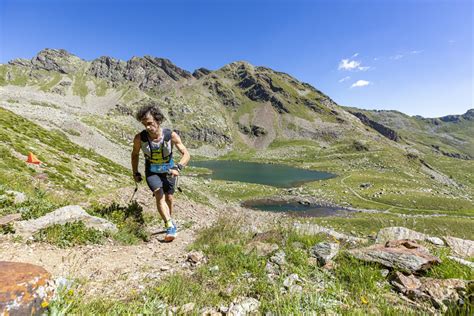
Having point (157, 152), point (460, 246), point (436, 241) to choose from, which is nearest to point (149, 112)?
point (157, 152)

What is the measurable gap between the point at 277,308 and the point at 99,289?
3273 millimetres

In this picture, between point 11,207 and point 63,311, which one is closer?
point 63,311

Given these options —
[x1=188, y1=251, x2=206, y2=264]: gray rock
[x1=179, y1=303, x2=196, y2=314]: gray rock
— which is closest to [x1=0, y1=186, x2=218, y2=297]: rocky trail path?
[x1=188, y1=251, x2=206, y2=264]: gray rock

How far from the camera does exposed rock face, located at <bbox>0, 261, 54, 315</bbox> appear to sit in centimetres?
284

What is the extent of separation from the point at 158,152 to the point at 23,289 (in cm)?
527

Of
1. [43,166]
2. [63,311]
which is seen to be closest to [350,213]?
[43,166]

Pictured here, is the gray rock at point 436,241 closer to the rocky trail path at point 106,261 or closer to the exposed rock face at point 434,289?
the exposed rock face at point 434,289

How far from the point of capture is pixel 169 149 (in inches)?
314

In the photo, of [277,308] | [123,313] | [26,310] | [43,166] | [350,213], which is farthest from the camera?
[350,213]

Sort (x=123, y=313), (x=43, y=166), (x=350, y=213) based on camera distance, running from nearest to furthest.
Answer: (x=123, y=313), (x=43, y=166), (x=350, y=213)

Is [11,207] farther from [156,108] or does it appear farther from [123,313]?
[123,313]

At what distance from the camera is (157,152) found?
793 cm

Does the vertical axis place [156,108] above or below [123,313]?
above

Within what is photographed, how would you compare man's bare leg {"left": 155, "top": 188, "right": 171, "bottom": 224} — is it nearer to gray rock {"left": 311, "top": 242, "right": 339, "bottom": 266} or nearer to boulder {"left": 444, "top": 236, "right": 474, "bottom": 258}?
gray rock {"left": 311, "top": 242, "right": 339, "bottom": 266}
